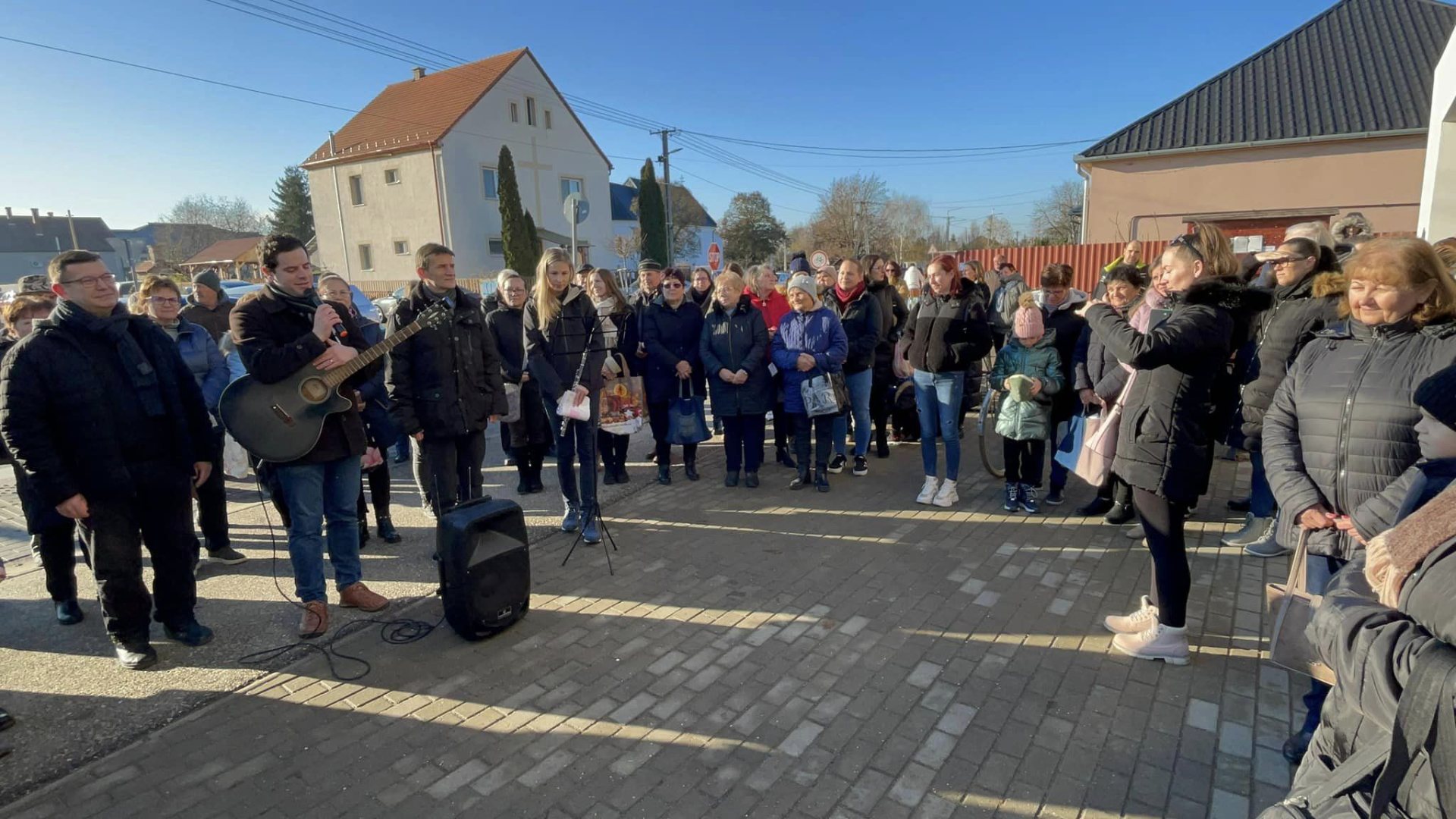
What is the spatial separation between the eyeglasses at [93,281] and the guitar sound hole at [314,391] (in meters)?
0.93

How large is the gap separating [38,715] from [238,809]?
150 centimetres

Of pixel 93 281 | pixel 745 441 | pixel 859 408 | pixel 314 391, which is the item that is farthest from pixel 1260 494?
pixel 93 281

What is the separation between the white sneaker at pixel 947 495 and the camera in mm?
5930

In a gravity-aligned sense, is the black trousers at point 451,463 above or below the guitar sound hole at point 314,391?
below

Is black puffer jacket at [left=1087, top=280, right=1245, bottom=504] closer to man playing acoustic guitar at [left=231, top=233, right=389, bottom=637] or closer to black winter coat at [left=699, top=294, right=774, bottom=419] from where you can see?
black winter coat at [left=699, top=294, right=774, bottom=419]

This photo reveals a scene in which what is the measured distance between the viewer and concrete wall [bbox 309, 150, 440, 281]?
32969mm

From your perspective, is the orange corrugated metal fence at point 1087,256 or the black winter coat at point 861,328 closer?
the black winter coat at point 861,328

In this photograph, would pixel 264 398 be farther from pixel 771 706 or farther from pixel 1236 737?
pixel 1236 737

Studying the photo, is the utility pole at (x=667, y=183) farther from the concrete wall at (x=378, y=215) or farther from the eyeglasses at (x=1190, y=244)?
the eyeglasses at (x=1190, y=244)

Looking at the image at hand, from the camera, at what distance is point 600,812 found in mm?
2625

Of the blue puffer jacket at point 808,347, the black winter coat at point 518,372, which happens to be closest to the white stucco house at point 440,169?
the black winter coat at point 518,372

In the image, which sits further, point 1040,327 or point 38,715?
point 1040,327

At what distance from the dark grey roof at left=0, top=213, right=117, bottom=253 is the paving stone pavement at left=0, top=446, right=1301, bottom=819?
83.1 m

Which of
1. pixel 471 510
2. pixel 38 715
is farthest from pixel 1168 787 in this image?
pixel 38 715
